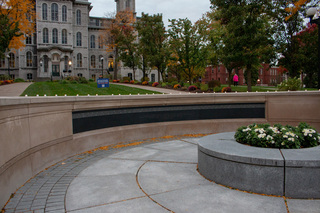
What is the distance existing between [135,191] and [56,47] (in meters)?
59.9

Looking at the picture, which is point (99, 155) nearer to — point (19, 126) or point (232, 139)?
point (19, 126)

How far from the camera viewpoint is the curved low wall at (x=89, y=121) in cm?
470

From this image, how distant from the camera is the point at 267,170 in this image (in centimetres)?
433

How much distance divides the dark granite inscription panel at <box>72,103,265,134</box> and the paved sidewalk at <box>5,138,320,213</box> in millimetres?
1703

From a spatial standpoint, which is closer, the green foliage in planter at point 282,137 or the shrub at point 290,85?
the green foliage in planter at point 282,137

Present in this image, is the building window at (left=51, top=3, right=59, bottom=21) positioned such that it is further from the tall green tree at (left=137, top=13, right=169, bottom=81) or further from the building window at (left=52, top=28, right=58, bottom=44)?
the tall green tree at (left=137, top=13, right=169, bottom=81)

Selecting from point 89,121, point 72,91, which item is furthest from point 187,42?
point 89,121

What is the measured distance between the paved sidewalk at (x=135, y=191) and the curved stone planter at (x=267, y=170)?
0.15 m

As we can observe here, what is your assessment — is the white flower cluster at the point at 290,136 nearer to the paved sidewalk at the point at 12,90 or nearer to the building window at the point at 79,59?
the paved sidewalk at the point at 12,90

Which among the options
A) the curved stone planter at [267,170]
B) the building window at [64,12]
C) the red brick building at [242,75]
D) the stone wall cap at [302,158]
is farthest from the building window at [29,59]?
the stone wall cap at [302,158]

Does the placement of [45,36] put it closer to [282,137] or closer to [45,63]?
[45,63]

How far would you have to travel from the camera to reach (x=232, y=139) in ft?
20.1

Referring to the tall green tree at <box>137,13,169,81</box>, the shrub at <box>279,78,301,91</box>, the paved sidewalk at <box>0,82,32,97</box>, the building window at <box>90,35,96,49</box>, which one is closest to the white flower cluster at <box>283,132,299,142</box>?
the shrub at <box>279,78,301,91</box>

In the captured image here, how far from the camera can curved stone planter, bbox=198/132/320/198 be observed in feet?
13.8
